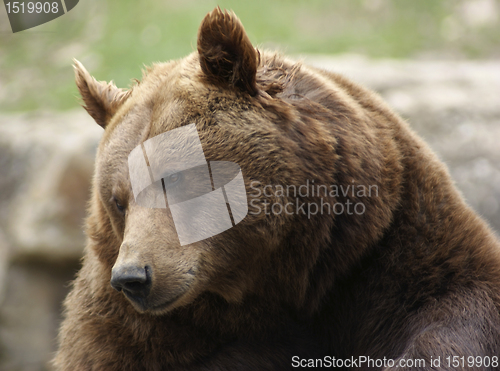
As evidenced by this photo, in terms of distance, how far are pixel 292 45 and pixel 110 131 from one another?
263 inches

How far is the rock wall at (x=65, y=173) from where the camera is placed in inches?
277

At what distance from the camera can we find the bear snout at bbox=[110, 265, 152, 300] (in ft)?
8.44

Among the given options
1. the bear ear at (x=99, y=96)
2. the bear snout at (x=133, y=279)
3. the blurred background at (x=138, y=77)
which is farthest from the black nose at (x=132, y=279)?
the blurred background at (x=138, y=77)

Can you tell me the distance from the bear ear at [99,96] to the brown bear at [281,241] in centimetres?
6

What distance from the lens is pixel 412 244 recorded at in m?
3.04

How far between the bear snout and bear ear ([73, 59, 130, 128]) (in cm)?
120

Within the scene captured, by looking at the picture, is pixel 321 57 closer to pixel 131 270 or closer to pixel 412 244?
pixel 412 244


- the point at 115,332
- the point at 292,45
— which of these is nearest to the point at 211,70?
the point at 115,332

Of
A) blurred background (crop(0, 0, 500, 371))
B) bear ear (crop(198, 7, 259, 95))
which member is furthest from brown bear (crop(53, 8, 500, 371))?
blurred background (crop(0, 0, 500, 371))

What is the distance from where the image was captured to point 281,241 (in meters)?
2.95

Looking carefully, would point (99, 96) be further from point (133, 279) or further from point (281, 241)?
point (281, 241)

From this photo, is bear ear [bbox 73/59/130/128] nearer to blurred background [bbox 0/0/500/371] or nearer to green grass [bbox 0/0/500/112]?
blurred background [bbox 0/0/500/371]

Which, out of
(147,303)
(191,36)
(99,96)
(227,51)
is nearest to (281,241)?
(147,303)

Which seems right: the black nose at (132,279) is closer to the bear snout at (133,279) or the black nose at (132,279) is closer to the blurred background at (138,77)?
the bear snout at (133,279)
